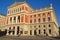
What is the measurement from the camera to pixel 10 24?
5903 cm

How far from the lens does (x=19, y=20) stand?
55844 millimetres

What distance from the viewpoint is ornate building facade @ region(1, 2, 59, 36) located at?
49.2 meters

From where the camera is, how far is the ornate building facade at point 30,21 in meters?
49.2

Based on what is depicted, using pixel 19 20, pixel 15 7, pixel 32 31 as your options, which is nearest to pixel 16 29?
pixel 19 20

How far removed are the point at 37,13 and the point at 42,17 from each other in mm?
3921

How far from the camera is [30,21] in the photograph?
56000 mm

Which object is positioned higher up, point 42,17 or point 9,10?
point 9,10

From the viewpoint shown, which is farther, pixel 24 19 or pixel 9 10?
pixel 9 10

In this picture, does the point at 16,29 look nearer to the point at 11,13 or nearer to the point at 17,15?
the point at 17,15

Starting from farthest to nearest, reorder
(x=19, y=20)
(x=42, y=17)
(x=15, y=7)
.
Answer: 1. (x=15, y=7)
2. (x=19, y=20)
3. (x=42, y=17)

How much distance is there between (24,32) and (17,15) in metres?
10.9

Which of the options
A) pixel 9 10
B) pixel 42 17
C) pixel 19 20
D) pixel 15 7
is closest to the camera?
pixel 42 17

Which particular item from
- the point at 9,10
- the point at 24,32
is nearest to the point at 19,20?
the point at 24,32

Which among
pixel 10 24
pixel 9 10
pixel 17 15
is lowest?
pixel 10 24
